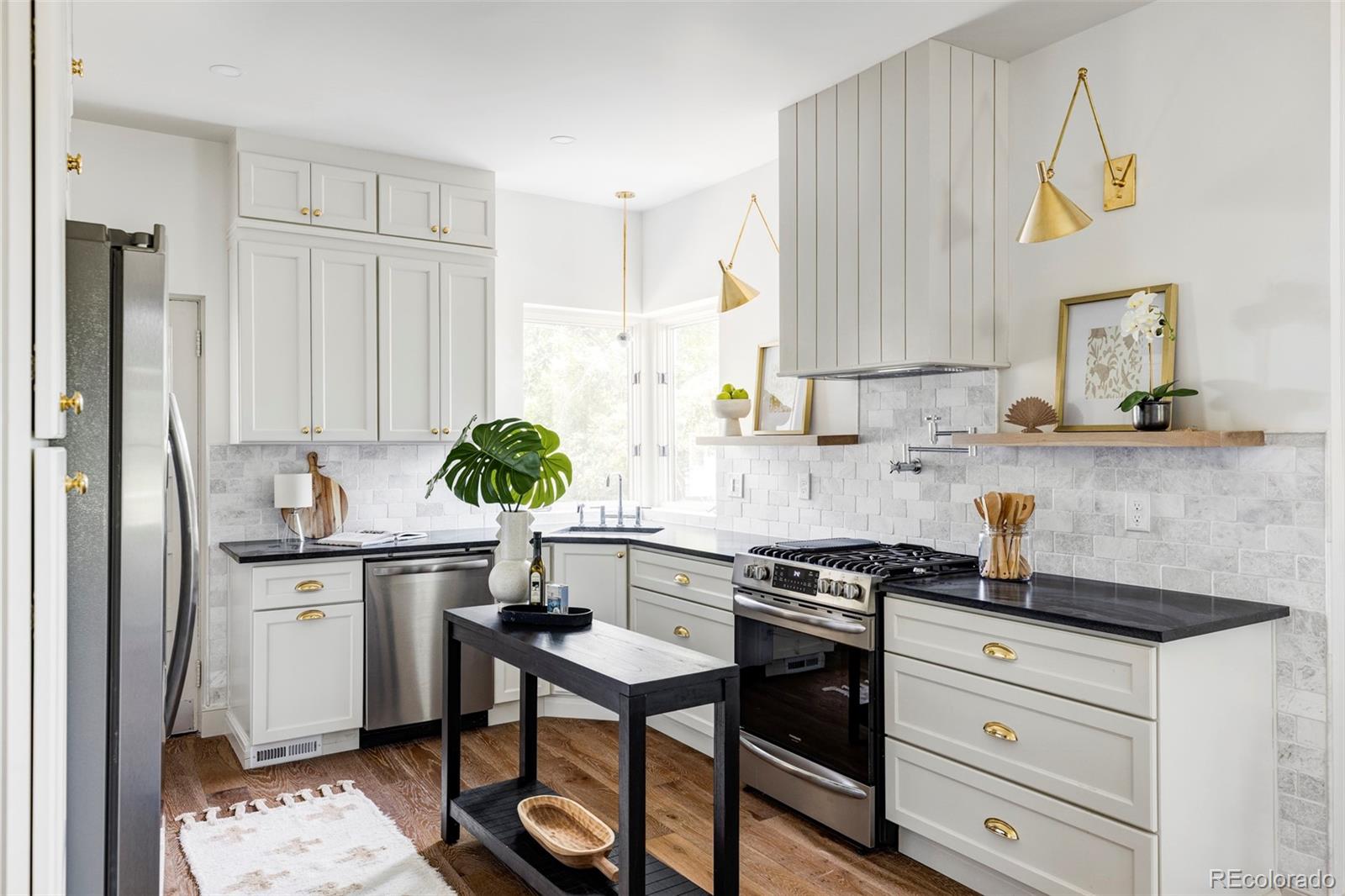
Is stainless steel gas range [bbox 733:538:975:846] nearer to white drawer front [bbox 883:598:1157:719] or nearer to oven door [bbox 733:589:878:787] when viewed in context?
oven door [bbox 733:589:878:787]

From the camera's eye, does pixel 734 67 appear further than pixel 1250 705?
Yes

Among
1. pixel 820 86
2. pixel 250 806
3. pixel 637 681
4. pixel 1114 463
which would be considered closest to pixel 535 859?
pixel 637 681

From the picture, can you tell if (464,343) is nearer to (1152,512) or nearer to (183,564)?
(183,564)

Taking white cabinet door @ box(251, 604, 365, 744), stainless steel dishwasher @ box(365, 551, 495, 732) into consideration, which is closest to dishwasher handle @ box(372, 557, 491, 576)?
stainless steel dishwasher @ box(365, 551, 495, 732)

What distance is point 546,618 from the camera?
9.44 ft

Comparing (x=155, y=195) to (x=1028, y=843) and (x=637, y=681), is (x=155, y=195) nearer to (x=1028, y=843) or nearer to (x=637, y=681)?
(x=637, y=681)

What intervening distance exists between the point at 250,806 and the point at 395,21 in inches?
112

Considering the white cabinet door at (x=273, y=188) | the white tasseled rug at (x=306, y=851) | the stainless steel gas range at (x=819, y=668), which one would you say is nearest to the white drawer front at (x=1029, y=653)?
the stainless steel gas range at (x=819, y=668)

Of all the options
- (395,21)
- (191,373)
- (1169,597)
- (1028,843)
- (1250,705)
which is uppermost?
(395,21)

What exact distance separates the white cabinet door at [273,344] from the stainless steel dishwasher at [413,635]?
31.4 inches

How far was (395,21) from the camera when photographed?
297 centimetres

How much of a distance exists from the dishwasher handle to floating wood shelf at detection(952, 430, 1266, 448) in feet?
7.59

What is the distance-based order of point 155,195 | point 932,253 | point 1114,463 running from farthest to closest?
point 155,195, point 932,253, point 1114,463

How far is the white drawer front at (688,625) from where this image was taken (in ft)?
12.2
